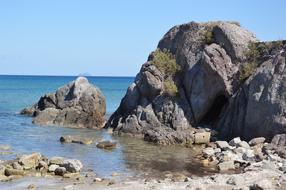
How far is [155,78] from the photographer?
49.8m

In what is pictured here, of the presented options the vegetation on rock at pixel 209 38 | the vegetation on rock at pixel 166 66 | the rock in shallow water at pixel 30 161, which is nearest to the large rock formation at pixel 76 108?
the vegetation on rock at pixel 166 66

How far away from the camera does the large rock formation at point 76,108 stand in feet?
181

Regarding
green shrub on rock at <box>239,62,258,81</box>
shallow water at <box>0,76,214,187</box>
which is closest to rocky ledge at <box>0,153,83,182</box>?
shallow water at <box>0,76,214,187</box>

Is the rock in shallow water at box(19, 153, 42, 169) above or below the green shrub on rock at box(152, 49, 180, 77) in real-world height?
below

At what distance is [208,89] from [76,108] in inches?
633

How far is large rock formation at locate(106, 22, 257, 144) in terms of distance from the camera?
46188 mm

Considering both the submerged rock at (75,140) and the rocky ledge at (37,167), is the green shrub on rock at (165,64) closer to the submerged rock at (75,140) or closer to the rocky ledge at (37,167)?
the submerged rock at (75,140)

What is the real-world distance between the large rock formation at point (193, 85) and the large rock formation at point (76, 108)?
509 cm

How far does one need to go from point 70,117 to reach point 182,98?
13548mm

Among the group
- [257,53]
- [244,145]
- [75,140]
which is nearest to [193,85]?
[257,53]

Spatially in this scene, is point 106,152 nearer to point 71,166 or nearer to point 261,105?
point 71,166

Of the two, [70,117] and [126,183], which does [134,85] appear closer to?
[70,117]

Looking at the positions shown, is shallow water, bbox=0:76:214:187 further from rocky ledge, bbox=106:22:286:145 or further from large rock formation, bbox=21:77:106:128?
large rock formation, bbox=21:77:106:128

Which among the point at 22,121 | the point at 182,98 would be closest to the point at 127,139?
the point at 182,98
